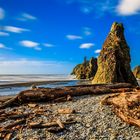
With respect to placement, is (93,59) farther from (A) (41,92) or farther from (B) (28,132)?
(B) (28,132)

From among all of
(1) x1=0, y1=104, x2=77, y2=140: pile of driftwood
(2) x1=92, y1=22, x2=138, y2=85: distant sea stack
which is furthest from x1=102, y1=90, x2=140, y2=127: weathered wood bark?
(2) x1=92, y1=22, x2=138, y2=85: distant sea stack

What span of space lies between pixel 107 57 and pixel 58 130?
1149 inches

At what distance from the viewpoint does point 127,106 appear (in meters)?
13.5

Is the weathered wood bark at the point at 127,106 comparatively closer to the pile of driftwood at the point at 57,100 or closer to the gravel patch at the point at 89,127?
the pile of driftwood at the point at 57,100

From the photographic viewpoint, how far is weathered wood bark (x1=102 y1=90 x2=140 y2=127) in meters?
12.4

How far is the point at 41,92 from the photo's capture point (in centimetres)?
1741

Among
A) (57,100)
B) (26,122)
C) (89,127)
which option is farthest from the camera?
(57,100)

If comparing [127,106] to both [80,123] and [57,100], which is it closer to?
[80,123]

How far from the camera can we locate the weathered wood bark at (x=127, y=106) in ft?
40.8

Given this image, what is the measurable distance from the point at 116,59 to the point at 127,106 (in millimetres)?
26392

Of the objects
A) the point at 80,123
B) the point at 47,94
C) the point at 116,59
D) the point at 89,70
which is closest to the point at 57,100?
the point at 47,94

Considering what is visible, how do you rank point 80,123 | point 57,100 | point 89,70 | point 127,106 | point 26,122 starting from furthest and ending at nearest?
point 89,70
point 57,100
point 127,106
point 26,122
point 80,123

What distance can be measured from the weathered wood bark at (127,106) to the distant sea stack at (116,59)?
79.0ft

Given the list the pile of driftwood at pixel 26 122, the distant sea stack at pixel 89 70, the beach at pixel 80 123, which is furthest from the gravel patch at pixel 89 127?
the distant sea stack at pixel 89 70
